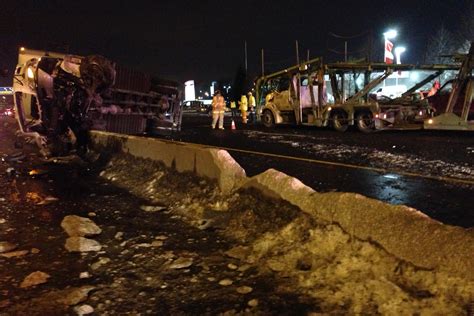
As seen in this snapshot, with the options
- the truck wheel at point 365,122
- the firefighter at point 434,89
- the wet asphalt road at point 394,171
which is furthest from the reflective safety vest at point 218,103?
the firefighter at point 434,89

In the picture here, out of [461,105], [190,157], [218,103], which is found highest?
[218,103]

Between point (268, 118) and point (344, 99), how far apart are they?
414 cm

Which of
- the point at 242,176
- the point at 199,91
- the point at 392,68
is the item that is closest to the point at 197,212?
the point at 242,176

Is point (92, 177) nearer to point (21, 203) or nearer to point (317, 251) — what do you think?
point (21, 203)

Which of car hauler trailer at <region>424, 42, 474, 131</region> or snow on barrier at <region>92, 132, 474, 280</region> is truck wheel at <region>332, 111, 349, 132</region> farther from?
snow on barrier at <region>92, 132, 474, 280</region>

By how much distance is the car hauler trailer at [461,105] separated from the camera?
13633 mm

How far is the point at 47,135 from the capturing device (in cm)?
962

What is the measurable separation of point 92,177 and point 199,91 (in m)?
116

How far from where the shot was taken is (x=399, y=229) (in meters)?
3.21

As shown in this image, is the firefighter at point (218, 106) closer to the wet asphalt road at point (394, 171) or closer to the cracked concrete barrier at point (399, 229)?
the wet asphalt road at point (394, 171)

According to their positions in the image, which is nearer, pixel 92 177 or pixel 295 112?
pixel 92 177

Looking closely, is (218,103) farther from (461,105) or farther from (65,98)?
(65,98)

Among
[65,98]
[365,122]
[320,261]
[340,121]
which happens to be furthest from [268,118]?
[320,261]

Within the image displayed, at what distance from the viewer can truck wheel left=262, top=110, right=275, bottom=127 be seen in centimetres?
2016
